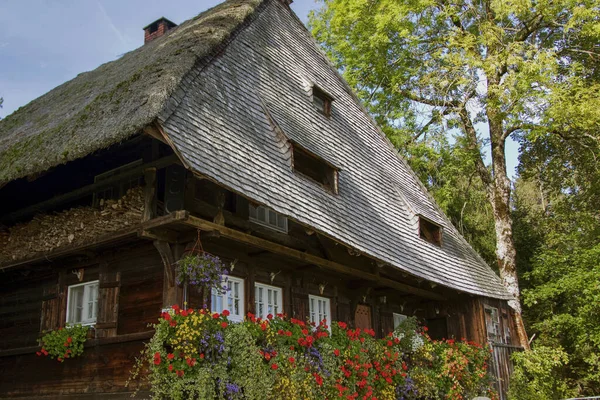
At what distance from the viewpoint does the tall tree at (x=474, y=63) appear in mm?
17375

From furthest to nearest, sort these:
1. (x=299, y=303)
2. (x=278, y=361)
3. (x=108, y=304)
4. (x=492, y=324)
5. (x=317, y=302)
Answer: (x=492, y=324) < (x=317, y=302) < (x=299, y=303) < (x=108, y=304) < (x=278, y=361)

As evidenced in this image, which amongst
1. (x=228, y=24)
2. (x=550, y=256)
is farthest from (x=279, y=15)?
(x=550, y=256)

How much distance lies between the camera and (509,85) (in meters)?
17.1

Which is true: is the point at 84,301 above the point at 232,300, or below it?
above

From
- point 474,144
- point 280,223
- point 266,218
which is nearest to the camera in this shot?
point 266,218

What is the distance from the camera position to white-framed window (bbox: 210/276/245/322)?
923 cm

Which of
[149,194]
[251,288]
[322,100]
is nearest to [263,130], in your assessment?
[149,194]

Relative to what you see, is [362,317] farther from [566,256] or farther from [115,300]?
[566,256]

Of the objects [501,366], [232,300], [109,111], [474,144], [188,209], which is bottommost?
[501,366]

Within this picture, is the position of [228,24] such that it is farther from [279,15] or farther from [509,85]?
[509,85]

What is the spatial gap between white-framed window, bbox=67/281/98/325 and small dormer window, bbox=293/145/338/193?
4.13 m

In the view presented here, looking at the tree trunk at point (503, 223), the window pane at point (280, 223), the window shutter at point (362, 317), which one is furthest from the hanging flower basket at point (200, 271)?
the tree trunk at point (503, 223)

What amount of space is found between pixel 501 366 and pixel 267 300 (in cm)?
803

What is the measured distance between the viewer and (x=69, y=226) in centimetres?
960
